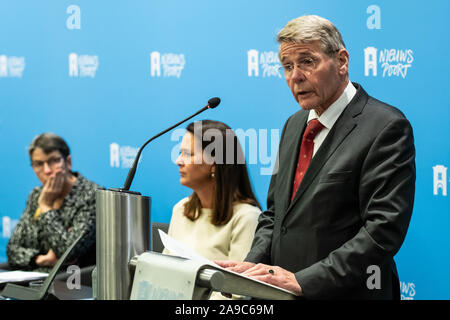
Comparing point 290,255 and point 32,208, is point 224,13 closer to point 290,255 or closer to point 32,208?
point 32,208

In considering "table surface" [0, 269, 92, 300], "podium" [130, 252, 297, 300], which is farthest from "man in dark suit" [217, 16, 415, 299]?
"table surface" [0, 269, 92, 300]

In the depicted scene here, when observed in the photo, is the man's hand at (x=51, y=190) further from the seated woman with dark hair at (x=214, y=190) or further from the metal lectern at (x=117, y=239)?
the metal lectern at (x=117, y=239)

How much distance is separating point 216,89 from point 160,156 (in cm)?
57

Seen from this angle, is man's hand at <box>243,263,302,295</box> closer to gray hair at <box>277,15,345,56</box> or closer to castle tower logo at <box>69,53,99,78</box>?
gray hair at <box>277,15,345,56</box>

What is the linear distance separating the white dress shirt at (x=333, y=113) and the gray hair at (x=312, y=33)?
5.7 inches

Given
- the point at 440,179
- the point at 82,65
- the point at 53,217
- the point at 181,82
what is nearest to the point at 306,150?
the point at 440,179

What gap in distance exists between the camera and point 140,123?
3.53 meters

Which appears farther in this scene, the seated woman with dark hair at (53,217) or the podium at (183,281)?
the seated woman with dark hair at (53,217)

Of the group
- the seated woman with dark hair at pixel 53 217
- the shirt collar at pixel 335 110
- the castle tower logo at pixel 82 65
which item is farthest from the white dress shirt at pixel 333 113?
the castle tower logo at pixel 82 65

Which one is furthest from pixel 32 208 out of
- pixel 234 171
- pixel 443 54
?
pixel 443 54

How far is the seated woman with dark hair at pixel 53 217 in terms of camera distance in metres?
3.15

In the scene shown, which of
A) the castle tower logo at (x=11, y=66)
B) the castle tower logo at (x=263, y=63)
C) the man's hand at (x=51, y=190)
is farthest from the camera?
the castle tower logo at (x=11, y=66)

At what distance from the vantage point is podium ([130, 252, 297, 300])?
101 cm

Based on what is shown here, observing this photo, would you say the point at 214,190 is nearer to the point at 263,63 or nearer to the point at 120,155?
the point at 263,63
